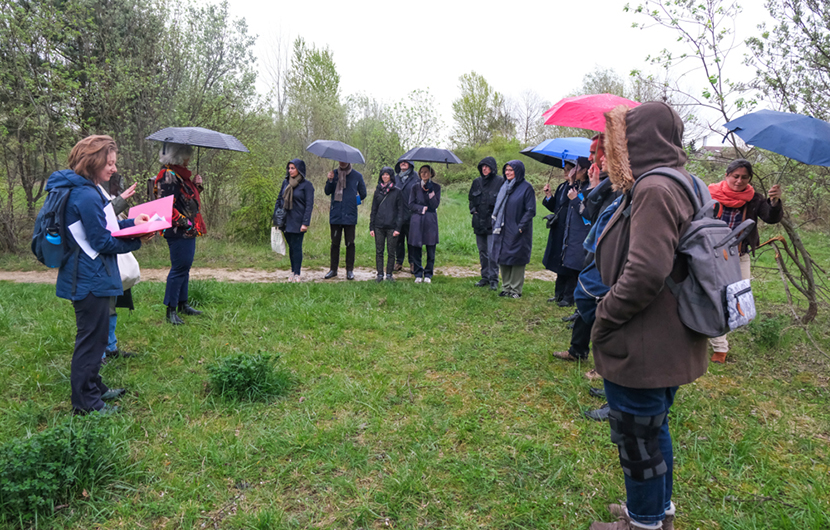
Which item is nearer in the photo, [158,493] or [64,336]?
[158,493]

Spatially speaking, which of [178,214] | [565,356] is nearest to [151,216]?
[178,214]

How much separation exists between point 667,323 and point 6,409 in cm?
441

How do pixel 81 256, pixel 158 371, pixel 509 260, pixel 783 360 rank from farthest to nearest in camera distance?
pixel 509 260
pixel 783 360
pixel 158 371
pixel 81 256

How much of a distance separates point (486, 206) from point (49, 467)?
6.42 metres

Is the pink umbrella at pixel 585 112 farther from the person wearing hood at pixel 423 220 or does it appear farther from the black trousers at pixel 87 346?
the black trousers at pixel 87 346

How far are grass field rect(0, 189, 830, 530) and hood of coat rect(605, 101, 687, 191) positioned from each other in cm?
185

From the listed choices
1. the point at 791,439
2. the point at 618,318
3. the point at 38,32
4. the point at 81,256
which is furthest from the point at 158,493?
the point at 38,32

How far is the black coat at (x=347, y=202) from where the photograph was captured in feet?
26.0

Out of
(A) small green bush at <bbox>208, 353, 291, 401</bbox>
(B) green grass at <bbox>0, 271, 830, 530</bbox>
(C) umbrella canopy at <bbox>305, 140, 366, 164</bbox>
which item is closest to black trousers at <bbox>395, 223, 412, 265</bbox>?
(C) umbrella canopy at <bbox>305, 140, 366, 164</bbox>

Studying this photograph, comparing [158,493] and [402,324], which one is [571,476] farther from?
[402,324]

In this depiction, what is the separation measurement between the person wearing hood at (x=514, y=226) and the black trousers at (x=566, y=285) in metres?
0.55

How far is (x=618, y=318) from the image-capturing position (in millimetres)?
1962

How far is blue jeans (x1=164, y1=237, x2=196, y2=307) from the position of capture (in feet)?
17.4

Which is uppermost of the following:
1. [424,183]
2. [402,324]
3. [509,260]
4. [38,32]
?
[38,32]
